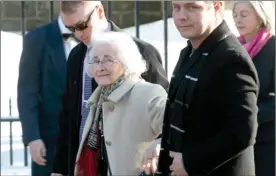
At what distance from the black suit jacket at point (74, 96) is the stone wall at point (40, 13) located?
1426mm

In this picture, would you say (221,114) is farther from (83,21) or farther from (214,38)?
(83,21)

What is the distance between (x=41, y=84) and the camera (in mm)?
4344

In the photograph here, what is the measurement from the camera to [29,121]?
4.31 metres

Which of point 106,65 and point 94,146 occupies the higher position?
point 106,65

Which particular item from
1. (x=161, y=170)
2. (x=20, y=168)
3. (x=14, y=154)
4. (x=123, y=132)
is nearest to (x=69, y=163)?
(x=123, y=132)

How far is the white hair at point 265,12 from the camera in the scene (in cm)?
429

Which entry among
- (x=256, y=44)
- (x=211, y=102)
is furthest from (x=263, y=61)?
(x=211, y=102)

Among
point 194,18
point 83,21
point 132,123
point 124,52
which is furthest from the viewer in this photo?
point 83,21

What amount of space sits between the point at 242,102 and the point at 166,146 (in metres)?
0.42

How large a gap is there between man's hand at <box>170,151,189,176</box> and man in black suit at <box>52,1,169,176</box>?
2.56ft

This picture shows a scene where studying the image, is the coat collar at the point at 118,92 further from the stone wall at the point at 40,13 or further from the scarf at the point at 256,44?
the stone wall at the point at 40,13

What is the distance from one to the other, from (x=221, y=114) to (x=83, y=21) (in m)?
1.15

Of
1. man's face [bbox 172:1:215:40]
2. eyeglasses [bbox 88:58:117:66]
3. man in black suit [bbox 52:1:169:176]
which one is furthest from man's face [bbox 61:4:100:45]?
man's face [bbox 172:1:215:40]

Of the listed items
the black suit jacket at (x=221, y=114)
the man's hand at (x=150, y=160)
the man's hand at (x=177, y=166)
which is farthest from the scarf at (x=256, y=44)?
the man's hand at (x=177, y=166)
